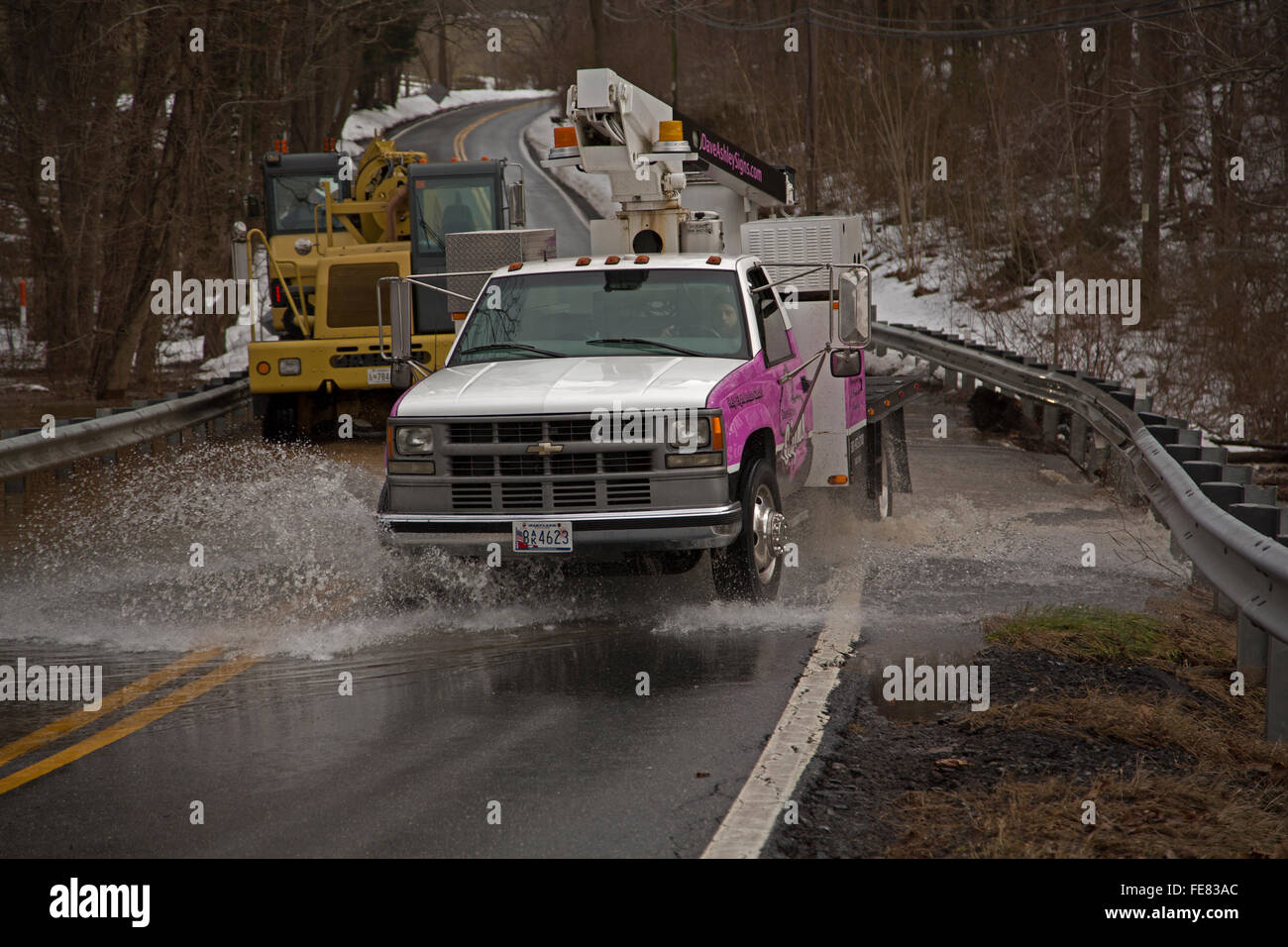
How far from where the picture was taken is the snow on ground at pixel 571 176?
47.2 meters

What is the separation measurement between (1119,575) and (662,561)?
3.24 m

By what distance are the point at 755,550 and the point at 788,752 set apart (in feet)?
9.15

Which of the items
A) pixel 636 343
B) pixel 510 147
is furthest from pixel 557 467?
pixel 510 147

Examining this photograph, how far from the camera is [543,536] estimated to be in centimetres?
756

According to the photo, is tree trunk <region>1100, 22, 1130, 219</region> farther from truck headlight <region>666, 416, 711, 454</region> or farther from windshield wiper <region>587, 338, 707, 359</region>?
truck headlight <region>666, 416, 711, 454</region>

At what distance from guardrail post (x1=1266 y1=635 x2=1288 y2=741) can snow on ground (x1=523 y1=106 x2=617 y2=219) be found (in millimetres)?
30065

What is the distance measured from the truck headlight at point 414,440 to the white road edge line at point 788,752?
97.8 inches

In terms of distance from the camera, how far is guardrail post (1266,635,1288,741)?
5.43 meters

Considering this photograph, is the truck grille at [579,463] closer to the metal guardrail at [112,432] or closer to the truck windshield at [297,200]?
the metal guardrail at [112,432]

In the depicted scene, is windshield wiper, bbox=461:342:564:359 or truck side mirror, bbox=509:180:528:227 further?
truck side mirror, bbox=509:180:528:227

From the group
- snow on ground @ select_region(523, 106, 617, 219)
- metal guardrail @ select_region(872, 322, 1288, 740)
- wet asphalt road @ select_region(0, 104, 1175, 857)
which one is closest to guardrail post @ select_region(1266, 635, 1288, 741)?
metal guardrail @ select_region(872, 322, 1288, 740)
